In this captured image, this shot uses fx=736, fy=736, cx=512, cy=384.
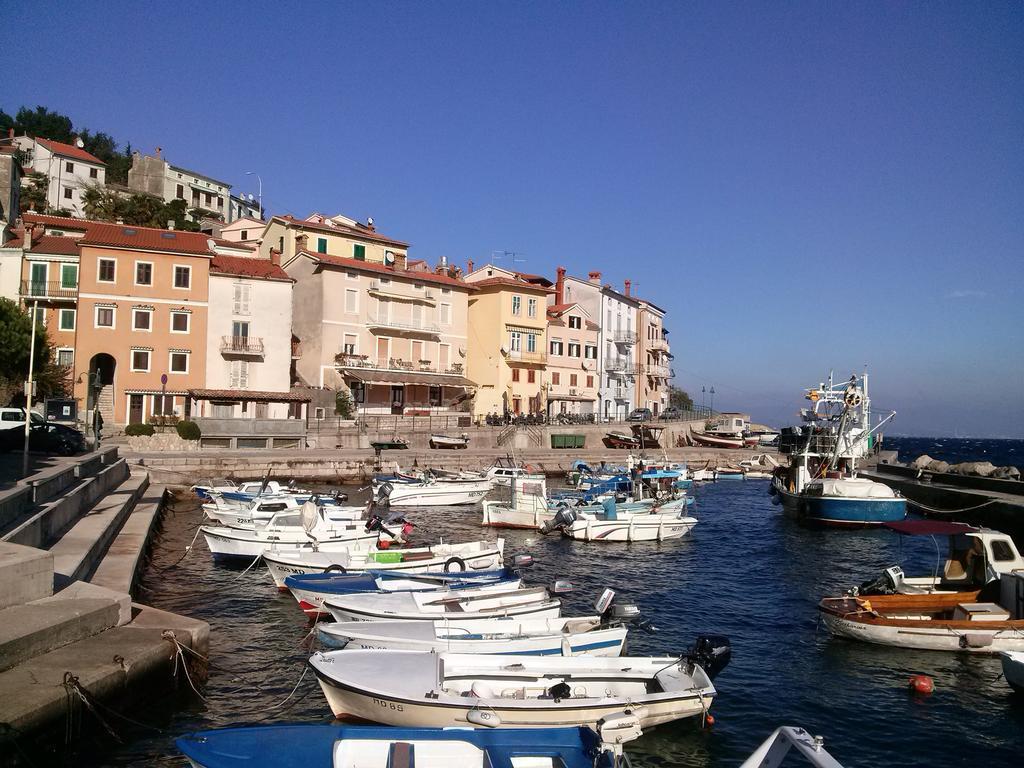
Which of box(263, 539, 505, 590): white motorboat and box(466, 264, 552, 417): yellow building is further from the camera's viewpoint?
box(466, 264, 552, 417): yellow building

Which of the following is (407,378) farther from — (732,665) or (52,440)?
(732,665)

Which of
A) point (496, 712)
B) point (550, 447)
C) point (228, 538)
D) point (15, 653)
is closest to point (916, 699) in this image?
point (496, 712)

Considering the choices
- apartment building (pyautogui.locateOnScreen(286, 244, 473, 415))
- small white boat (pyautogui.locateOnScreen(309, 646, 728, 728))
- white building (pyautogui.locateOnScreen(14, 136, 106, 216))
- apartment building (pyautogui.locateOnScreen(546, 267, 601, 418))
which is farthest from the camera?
white building (pyautogui.locateOnScreen(14, 136, 106, 216))

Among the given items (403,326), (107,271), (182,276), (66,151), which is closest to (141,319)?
(107,271)

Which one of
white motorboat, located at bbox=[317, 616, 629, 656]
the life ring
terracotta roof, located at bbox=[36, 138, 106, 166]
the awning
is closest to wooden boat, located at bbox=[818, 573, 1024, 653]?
white motorboat, located at bbox=[317, 616, 629, 656]

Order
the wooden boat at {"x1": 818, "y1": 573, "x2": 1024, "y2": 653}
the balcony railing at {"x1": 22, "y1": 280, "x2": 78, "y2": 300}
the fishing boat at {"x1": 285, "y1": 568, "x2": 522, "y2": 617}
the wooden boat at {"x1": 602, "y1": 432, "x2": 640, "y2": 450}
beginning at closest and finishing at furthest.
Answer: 1. the wooden boat at {"x1": 818, "y1": 573, "x2": 1024, "y2": 653}
2. the fishing boat at {"x1": 285, "y1": 568, "x2": 522, "y2": 617}
3. the balcony railing at {"x1": 22, "y1": 280, "x2": 78, "y2": 300}
4. the wooden boat at {"x1": 602, "y1": 432, "x2": 640, "y2": 450}

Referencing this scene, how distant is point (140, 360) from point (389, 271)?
788 inches

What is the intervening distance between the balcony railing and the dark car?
19.1 meters

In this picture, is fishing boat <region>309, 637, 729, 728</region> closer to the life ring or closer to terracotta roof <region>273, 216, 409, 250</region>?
the life ring

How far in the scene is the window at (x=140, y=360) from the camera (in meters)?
47.3

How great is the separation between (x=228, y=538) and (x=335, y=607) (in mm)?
9124

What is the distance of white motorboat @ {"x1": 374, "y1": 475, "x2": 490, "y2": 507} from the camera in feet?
123

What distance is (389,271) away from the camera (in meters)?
59.6

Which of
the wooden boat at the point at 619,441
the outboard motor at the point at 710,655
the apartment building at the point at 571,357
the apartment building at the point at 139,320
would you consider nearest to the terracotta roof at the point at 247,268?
the apartment building at the point at 139,320
